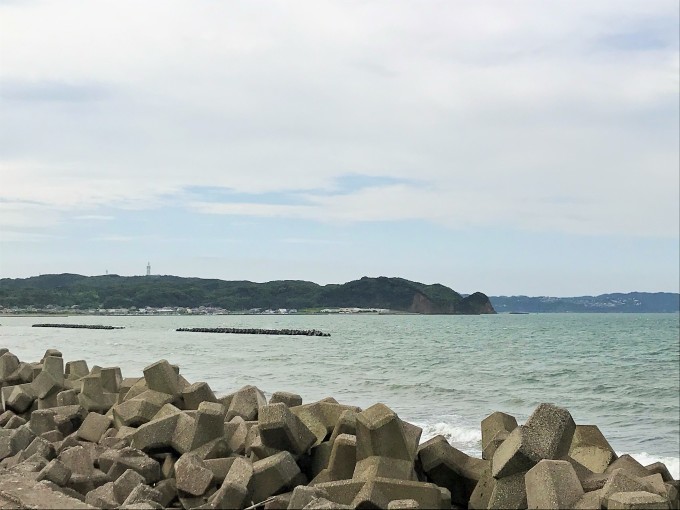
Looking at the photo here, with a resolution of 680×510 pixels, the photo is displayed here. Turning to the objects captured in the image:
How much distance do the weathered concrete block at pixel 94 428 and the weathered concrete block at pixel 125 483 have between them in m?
2.62

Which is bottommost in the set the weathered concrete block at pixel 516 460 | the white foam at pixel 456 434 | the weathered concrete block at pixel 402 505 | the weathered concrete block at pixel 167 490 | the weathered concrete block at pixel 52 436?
the white foam at pixel 456 434

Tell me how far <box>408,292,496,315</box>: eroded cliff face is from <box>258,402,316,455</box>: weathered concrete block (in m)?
156

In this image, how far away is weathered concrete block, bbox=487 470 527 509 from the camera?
18.8 ft

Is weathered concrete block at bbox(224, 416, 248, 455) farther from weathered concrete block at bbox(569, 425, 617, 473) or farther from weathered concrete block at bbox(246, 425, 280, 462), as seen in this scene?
weathered concrete block at bbox(569, 425, 617, 473)

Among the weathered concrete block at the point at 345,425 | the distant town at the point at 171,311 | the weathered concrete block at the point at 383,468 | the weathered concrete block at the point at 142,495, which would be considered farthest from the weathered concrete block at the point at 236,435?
the distant town at the point at 171,311

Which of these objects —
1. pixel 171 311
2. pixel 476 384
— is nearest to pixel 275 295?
pixel 171 311

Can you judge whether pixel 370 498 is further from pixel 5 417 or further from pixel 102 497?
pixel 5 417

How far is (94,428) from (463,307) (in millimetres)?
168802

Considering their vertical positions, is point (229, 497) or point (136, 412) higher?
point (136, 412)

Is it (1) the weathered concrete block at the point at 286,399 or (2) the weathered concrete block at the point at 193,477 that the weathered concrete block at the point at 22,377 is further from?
(2) the weathered concrete block at the point at 193,477

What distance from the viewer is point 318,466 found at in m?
7.13

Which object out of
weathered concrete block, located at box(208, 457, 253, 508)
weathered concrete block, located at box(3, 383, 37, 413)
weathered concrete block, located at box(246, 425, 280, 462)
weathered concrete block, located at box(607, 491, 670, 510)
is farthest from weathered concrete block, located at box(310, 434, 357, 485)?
weathered concrete block, located at box(3, 383, 37, 413)

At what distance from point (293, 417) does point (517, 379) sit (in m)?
22.5

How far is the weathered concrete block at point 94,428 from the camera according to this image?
9.31 meters
